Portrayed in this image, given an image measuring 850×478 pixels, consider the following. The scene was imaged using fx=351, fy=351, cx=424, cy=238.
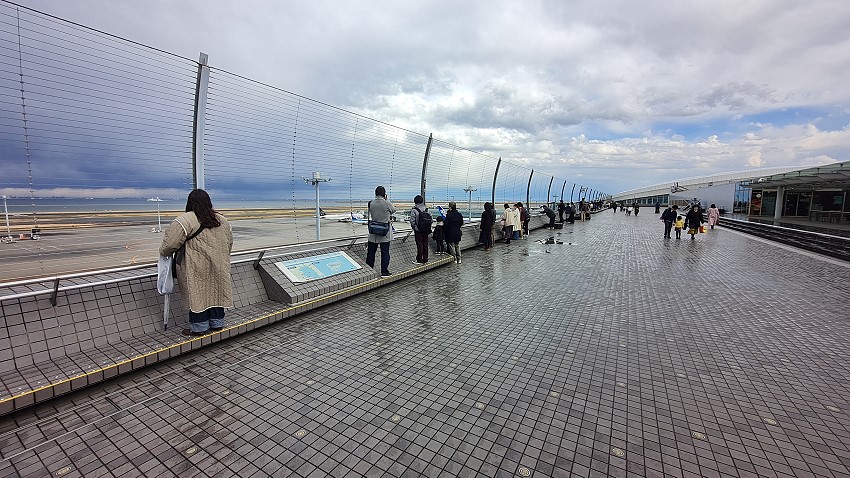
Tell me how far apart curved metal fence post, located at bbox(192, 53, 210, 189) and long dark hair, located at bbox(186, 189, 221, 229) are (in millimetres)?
700

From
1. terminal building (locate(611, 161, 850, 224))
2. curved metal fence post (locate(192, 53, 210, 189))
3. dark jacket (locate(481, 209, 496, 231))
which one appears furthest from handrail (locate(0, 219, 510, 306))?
terminal building (locate(611, 161, 850, 224))

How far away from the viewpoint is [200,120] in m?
4.36

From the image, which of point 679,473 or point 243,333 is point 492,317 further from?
point 243,333

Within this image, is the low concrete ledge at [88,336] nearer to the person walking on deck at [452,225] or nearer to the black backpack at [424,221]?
the black backpack at [424,221]

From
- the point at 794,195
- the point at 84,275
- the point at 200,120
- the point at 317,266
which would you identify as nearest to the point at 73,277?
Result: the point at 84,275

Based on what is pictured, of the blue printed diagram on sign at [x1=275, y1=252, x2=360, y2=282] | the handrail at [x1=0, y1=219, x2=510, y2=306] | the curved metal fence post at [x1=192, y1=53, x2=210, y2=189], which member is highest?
the curved metal fence post at [x1=192, y1=53, x2=210, y2=189]

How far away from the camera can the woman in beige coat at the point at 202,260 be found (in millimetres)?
3615

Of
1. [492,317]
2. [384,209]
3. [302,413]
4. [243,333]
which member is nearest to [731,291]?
[492,317]

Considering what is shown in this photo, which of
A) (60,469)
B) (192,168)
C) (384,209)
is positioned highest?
(192,168)

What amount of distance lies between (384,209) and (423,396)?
12.9 ft

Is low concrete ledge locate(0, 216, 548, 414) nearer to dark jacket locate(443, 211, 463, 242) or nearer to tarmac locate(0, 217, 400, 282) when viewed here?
tarmac locate(0, 217, 400, 282)

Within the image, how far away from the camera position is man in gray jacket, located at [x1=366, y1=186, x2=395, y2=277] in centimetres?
633

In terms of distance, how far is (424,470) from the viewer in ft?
7.02

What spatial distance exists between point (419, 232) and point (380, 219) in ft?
5.53
